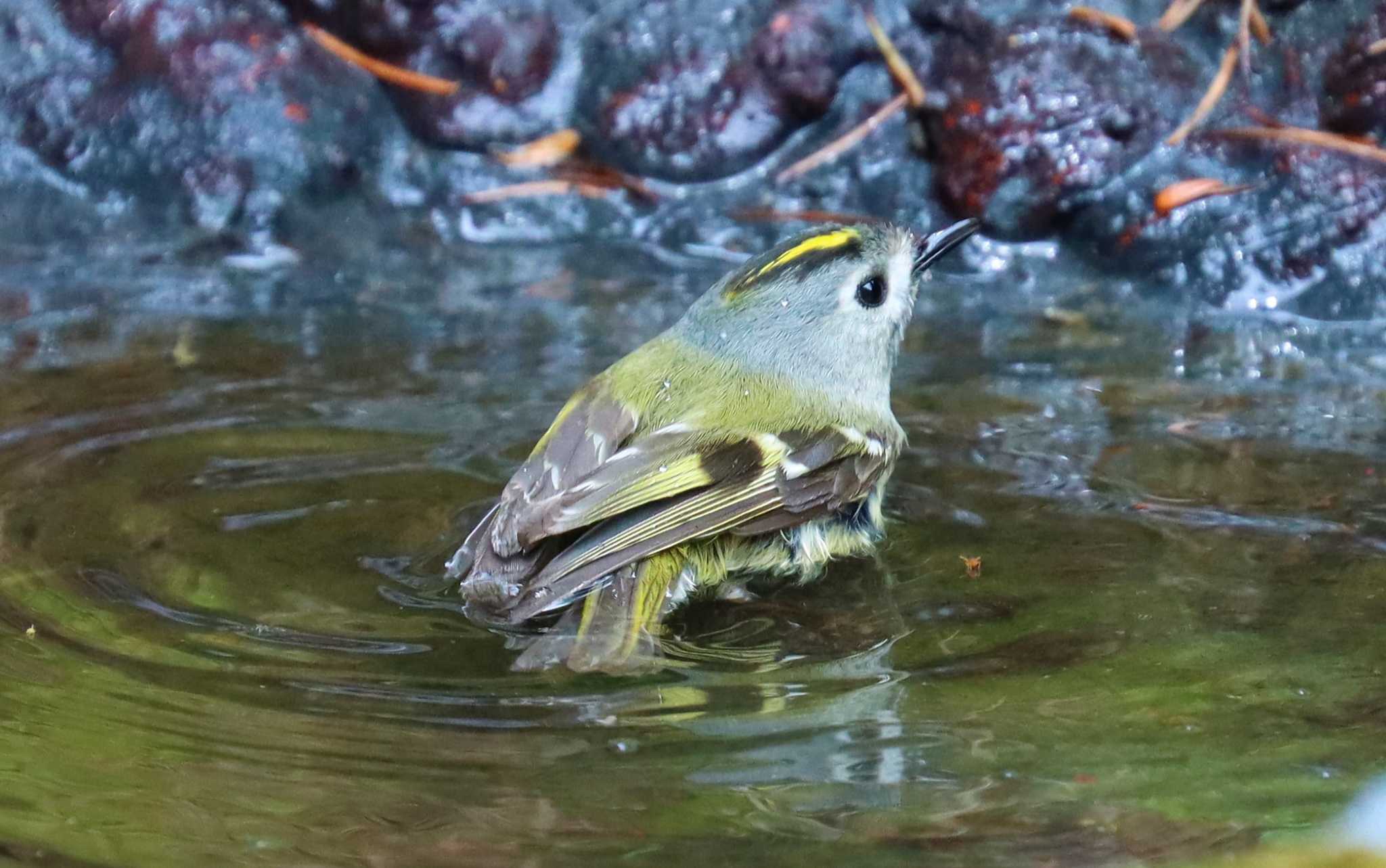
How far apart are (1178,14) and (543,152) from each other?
76.8 inches

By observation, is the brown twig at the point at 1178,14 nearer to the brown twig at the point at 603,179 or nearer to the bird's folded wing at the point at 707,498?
the brown twig at the point at 603,179

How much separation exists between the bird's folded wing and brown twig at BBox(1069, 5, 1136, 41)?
2148 mm

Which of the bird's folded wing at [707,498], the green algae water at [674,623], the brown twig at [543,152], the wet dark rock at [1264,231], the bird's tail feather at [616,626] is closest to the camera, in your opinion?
the green algae water at [674,623]

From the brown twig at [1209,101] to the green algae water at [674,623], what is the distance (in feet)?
2.00

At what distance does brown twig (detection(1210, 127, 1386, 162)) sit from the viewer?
432cm

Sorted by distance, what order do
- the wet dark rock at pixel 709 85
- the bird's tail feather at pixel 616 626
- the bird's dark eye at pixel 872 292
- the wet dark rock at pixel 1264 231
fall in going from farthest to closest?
the wet dark rock at pixel 709 85
the wet dark rock at pixel 1264 231
the bird's dark eye at pixel 872 292
the bird's tail feather at pixel 616 626

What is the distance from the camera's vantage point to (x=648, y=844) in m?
1.76

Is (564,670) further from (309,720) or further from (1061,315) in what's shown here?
(1061,315)

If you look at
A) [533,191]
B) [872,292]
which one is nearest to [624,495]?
[872,292]

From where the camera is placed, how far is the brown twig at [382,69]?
493 centimetres

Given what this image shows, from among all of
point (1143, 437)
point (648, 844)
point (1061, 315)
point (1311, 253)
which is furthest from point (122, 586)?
point (1311, 253)

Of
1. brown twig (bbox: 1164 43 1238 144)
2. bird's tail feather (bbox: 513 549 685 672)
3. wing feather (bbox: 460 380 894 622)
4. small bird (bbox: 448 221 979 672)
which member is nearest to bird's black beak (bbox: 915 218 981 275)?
small bird (bbox: 448 221 979 672)

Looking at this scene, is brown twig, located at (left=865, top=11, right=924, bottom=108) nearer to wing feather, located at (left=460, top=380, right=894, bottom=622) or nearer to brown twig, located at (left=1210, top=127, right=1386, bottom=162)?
brown twig, located at (left=1210, top=127, right=1386, bottom=162)

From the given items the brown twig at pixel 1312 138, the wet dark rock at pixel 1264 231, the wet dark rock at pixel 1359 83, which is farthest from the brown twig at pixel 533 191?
the wet dark rock at pixel 1359 83
